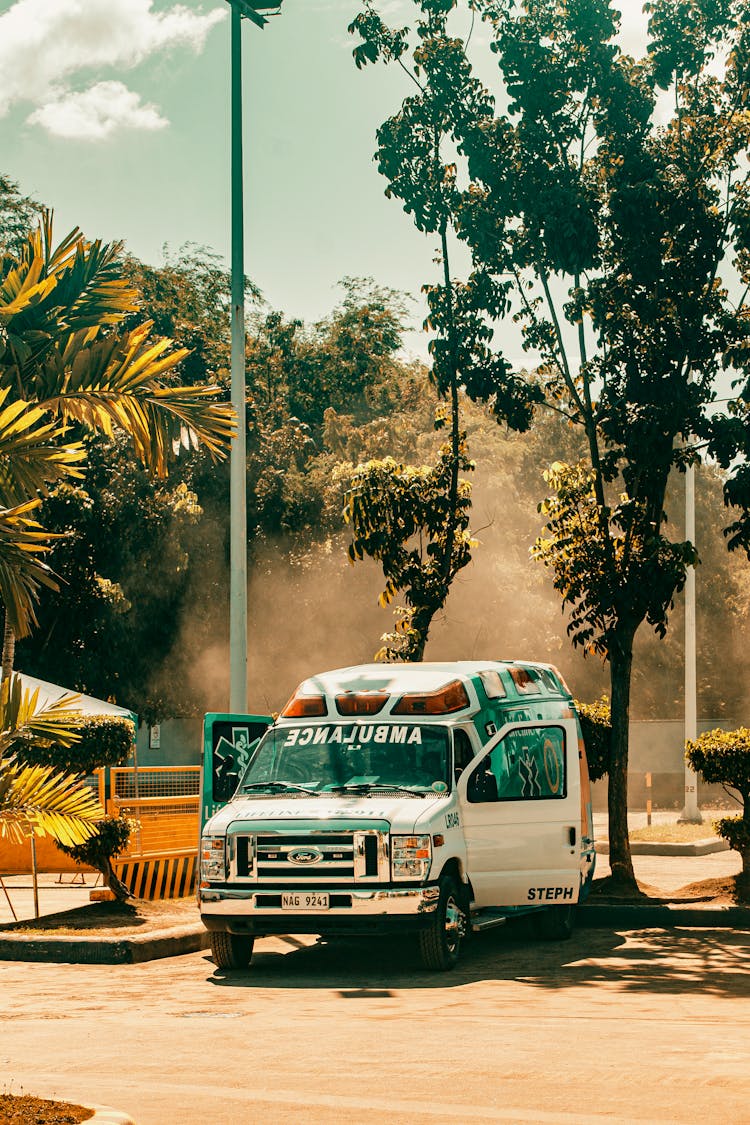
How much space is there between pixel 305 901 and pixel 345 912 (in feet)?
1.05

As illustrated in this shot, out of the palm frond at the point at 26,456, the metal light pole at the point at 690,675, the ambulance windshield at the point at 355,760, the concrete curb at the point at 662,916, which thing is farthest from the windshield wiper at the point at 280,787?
the metal light pole at the point at 690,675

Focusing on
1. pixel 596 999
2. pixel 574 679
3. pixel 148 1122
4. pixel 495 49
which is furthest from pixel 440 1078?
pixel 574 679

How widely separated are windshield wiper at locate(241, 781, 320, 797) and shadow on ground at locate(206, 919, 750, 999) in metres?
1.47

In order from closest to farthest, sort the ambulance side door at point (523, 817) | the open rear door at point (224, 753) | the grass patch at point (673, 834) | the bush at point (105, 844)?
the ambulance side door at point (523, 817), the open rear door at point (224, 753), the bush at point (105, 844), the grass patch at point (673, 834)

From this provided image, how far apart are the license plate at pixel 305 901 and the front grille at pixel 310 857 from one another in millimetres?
77

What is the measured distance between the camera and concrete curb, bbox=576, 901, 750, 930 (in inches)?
638

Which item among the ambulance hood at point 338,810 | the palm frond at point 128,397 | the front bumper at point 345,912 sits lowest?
the front bumper at point 345,912

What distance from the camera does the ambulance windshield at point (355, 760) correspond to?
13.3 m

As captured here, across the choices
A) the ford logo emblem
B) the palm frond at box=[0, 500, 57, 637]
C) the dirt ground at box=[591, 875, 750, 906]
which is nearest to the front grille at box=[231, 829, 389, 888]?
the ford logo emblem

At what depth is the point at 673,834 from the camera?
2827 cm

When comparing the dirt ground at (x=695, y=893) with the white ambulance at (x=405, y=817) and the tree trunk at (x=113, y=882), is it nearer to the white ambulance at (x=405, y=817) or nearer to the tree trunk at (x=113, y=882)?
the white ambulance at (x=405, y=817)

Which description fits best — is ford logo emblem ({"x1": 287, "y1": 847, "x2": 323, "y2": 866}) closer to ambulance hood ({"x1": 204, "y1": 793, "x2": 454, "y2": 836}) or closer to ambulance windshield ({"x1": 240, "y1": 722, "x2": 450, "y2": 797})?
ambulance hood ({"x1": 204, "y1": 793, "x2": 454, "y2": 836})

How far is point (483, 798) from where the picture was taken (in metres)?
13.3

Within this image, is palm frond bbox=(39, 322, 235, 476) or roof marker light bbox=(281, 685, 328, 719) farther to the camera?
roof marker light bbox=(281, 685, 328, 719)
